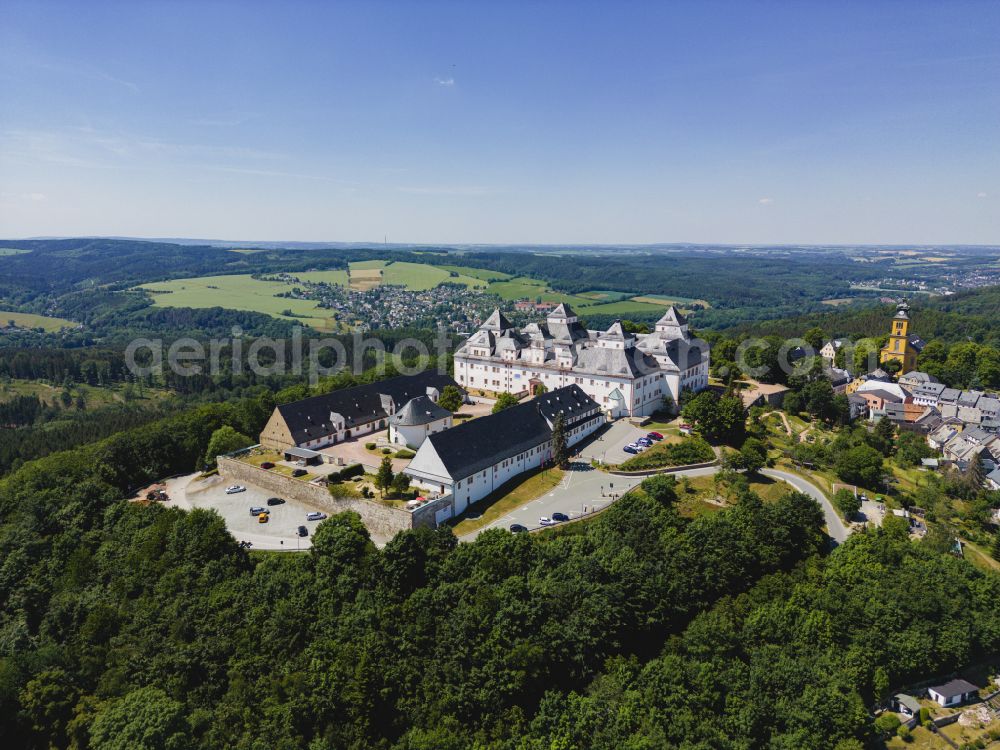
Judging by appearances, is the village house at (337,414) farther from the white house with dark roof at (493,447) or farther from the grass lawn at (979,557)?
the grass lawn at (979,557)

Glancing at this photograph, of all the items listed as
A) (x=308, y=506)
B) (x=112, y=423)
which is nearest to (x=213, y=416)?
(x=308, y=506)

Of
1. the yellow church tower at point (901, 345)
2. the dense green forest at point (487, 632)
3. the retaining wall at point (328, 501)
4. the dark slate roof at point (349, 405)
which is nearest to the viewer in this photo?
the dense green forest at point (487, 632)

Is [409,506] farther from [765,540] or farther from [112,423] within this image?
[112,423]

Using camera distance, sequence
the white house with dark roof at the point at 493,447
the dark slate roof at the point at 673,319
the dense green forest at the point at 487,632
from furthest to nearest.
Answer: the dark slate roof at the point at 673,319 < the white house with dark roof at the point at 493,447 < the dense green forest at the point at 487,632

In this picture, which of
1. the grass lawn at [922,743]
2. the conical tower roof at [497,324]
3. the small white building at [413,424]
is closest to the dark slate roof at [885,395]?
the conical tower roof at [497,324]

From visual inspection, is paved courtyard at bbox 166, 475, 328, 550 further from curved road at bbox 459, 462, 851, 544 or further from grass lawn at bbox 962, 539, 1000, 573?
grass lawn at bbox 962, 539, 1000, 573

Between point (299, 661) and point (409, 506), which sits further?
point (409, 506)

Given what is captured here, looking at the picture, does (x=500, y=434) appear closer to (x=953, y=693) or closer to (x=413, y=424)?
(x=413, y=424)
